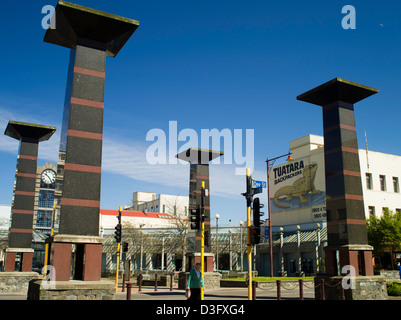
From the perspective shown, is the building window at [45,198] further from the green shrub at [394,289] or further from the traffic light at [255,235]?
the traffic light at [255,235]

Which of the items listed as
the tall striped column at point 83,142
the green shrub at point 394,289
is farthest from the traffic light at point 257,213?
the green shrub at point 394,289

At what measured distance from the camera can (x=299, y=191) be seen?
54.7 metres

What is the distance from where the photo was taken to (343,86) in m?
21.0

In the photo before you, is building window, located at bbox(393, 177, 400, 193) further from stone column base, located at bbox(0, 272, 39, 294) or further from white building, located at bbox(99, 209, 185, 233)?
white building, located at bbox(99, 209, 185, 233)

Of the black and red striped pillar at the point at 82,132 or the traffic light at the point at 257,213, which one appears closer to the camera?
the black and red striped pillar at the point at 82,132

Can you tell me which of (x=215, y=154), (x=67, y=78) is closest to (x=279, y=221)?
(x=215, y=154)

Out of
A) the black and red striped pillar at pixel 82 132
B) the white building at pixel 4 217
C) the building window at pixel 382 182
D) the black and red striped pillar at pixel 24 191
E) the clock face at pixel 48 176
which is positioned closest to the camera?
the black and red striped pillar at pixel 82 132

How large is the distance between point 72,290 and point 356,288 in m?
12.7

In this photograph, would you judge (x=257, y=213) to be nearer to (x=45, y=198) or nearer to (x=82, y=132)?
(x=82, y=132)

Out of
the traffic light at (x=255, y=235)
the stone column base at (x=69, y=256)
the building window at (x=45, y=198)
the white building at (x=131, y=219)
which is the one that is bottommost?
the stone column base at (x=69, y=256)

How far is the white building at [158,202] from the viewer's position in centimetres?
10789

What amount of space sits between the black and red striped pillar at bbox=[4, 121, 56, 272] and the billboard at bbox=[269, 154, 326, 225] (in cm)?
3483

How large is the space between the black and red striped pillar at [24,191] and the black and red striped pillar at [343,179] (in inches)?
671
